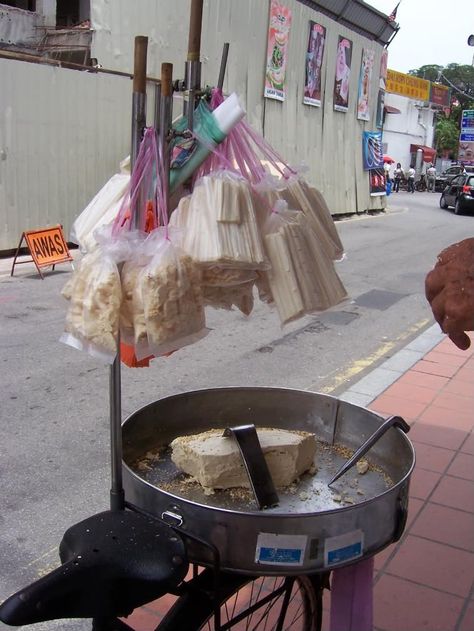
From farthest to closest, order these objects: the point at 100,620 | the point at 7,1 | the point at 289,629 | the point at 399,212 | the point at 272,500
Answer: the point at 399,212 → the point at 7,1 → the point at 289,629 → the point at 272,500 → the point at 100,620

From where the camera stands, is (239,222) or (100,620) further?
(239,222)

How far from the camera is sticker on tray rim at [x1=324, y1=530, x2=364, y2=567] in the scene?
155 cm

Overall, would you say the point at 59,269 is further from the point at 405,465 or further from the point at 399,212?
the point at 399,212

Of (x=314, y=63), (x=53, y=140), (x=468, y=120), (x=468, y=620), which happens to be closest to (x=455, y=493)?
(x=468, y=620)

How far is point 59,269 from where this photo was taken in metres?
10.5

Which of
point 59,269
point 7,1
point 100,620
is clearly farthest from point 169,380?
point 7,1

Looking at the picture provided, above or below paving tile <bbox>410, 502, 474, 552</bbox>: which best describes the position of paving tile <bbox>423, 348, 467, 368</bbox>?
above

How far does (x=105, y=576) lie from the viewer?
4.72 feet

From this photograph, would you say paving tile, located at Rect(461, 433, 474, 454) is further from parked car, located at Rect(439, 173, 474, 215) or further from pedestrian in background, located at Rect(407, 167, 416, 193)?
pedestrian in background, located at Rect(407, 167, 416, 193)

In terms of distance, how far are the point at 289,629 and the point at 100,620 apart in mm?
1352

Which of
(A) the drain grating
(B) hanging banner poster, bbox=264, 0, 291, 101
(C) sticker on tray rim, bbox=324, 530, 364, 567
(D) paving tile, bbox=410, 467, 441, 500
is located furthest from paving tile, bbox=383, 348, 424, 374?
(B) hanging banner poster, bbox=264, 0, 291, 101

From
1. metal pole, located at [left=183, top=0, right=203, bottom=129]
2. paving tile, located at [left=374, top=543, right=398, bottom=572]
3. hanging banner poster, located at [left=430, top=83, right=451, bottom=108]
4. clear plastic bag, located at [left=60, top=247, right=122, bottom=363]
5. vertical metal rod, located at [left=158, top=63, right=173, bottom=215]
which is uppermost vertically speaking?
hanging banner poster, located at [left=430, top=83, right=451, bottom=108]

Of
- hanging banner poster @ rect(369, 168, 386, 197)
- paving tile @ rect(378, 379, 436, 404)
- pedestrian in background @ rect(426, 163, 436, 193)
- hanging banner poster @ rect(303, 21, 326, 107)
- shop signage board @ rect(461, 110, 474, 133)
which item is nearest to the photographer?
paving tile @ rect(378, 379, 436, 404)

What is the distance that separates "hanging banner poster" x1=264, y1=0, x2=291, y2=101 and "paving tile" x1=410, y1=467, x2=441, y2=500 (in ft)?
47.6
